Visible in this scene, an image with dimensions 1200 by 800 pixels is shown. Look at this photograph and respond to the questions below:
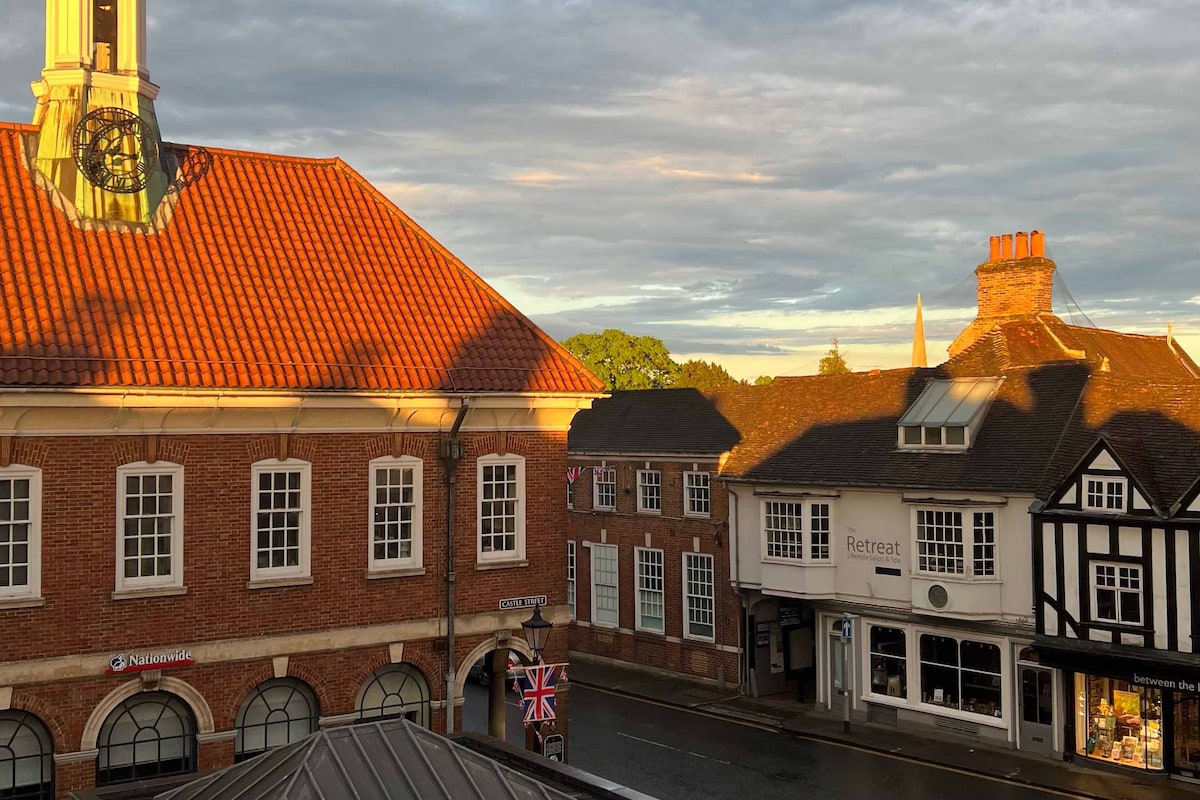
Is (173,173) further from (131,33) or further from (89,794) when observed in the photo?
(89,794)

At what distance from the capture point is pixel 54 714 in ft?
62.0

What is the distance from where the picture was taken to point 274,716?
2145 cm

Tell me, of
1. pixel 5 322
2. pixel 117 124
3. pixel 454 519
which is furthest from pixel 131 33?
pixel 454 519

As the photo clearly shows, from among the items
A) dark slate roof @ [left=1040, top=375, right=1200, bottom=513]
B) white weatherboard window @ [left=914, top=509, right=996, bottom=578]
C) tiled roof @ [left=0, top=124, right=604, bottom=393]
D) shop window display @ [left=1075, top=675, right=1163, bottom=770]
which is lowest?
shop window display @ [left=1075, top=675, right=1163, bottom=770]

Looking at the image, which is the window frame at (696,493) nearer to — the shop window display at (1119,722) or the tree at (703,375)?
Answer: the shop window display at (1119,722)

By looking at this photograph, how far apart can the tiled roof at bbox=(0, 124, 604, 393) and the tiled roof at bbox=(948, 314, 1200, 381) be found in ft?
60.3

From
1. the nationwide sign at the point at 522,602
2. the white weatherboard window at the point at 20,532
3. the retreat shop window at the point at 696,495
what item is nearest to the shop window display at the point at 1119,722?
the retreat shop window at the point at 696,495

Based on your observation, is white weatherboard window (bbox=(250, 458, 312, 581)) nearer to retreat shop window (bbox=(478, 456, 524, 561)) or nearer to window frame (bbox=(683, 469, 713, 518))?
retreat shop window (bbox=(478, 456, 524, 561))

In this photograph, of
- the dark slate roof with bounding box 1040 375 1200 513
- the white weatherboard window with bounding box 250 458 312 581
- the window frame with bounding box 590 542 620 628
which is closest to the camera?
the white weatherboard window with bounding box 250 458 312 581

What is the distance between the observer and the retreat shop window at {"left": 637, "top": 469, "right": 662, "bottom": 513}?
40.7 m

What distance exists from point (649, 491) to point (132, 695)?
2357 cm

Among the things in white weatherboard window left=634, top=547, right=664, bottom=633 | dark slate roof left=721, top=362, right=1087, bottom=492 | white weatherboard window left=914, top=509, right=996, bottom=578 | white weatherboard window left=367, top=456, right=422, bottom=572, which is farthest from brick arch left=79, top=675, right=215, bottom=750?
white weatherboard window left=634, top=547, right=664, bottom=633

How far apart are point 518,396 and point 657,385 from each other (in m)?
54.2

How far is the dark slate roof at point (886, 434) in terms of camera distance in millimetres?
30672
